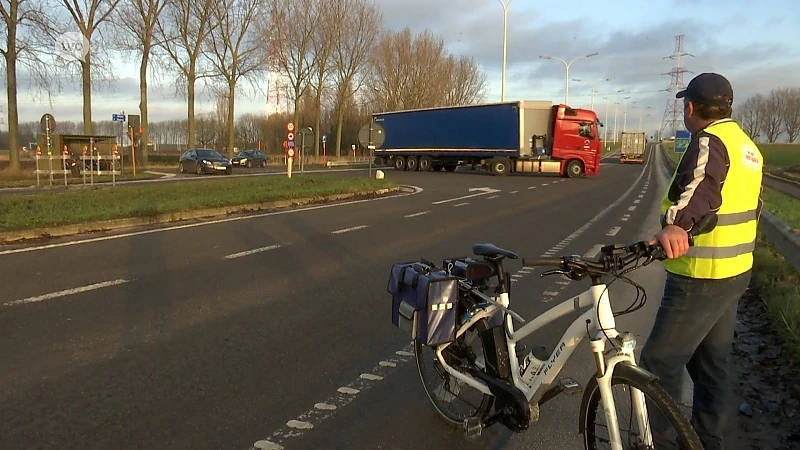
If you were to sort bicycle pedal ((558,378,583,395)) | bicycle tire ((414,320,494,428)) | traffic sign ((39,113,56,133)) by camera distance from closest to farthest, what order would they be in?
bicycle pedal ((558,378,583,395)) → bicycle tire ((414,320,494,428)) → traffic sign ((39,113,56,133))

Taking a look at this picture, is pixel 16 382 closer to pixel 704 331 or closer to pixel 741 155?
pixel 704 331

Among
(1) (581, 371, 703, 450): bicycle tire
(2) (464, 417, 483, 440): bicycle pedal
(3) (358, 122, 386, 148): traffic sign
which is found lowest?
(2) (464, 417, 483, 440): bicycle pedal

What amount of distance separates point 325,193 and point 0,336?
15.0 meters

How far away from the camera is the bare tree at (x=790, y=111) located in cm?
11855

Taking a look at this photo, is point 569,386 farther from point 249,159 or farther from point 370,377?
point 249,159

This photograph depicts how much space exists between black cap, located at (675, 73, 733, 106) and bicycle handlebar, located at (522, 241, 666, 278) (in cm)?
72

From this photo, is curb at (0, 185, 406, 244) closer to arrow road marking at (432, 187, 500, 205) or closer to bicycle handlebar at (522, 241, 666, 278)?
arrow road marking at (432, 187, 500, 205)

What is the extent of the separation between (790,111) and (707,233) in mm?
139784

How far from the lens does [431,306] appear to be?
11.2ft

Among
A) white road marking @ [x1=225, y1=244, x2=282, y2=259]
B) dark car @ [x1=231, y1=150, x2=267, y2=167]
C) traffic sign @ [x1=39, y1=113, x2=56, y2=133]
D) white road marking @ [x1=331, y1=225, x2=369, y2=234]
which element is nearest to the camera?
white road marking @ [x1=225, y1=244, x2=282, y2=259]

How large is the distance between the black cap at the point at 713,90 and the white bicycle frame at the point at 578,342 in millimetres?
969

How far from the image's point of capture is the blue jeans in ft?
9.53

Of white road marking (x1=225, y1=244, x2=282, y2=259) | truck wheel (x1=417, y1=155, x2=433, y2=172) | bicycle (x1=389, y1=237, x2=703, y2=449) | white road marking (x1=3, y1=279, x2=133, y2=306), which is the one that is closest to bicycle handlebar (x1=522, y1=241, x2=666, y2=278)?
bicycle (x1=389, y1=237, x2=703, y2=449)

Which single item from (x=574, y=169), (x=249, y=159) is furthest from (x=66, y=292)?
(x=249, y=159)
